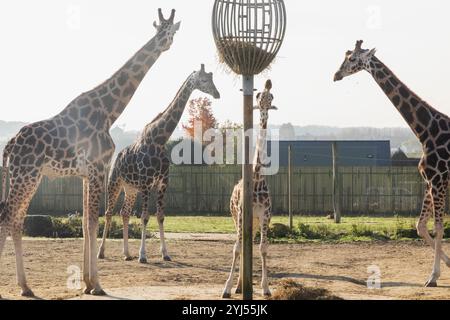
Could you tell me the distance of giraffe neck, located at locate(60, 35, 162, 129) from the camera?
454 inches

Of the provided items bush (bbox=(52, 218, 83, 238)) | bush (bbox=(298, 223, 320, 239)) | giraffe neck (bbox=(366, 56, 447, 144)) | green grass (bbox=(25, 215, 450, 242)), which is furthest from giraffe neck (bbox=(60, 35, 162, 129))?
bush (bbox=(52, 218, 83, 238))

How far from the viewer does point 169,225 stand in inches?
903

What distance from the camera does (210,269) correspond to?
1391cm

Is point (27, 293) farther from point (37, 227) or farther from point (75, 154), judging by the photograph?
point (37, 227)

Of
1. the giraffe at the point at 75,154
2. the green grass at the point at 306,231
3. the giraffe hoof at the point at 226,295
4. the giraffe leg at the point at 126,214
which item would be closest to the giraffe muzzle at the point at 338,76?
the giraffe at the point at 75,154

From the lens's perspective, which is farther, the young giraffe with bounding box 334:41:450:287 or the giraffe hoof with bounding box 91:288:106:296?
the young giraffe with bounding box 334:41:450:287

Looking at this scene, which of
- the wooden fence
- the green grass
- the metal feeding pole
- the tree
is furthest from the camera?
the tree

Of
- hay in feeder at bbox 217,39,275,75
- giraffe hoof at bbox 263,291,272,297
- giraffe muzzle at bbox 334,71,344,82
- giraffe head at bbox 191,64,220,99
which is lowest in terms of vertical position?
giraffe hoof at bbox 263,291,272,297

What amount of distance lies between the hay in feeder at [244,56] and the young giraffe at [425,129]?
4.43m

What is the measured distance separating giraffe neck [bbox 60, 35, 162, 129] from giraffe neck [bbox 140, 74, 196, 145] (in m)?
3.24

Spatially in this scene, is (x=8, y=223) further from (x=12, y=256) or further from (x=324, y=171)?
(x=324, y=171)

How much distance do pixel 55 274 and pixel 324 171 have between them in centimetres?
1663

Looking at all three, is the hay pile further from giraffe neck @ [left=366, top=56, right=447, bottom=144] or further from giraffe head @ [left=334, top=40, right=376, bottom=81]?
giraffe head @ [left=334, top=40, right=376, bottom=81]
